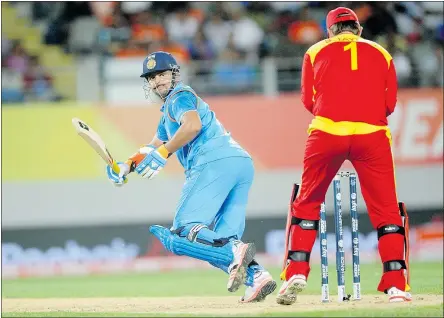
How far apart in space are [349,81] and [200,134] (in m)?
1.25

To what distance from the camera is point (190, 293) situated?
10055 mm

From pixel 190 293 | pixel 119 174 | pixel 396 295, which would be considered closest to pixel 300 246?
pixel 396 295

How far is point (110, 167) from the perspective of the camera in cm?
773

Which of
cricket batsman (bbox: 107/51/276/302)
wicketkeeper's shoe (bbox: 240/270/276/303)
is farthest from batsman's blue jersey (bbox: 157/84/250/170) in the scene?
wicketkeeper's shoe (bbox: 240/270/276/303)

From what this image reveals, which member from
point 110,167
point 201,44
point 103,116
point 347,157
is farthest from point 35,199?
point 347,157

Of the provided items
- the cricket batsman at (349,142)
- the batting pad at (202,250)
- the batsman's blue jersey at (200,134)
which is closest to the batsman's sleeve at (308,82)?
the cricket batsman at (349,142)

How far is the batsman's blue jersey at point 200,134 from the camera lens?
7.59 m

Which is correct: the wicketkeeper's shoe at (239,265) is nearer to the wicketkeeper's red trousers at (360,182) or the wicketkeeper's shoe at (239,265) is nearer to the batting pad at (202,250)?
the batting pad at (202,250)

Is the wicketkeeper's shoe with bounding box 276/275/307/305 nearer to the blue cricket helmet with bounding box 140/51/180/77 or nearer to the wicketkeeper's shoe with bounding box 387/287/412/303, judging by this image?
the wicketkeeper's shoe with bounding box 387/287/412/303

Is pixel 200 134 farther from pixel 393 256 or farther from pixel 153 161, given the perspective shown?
pixel 393 256

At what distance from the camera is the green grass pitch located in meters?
6.97

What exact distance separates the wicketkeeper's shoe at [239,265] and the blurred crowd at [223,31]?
738 cm

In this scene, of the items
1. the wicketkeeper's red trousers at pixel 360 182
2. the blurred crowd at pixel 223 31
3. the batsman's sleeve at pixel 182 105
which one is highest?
the blurred crowd at pixel 223 31

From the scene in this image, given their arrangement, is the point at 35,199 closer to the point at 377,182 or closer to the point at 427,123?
the point at 427,123
